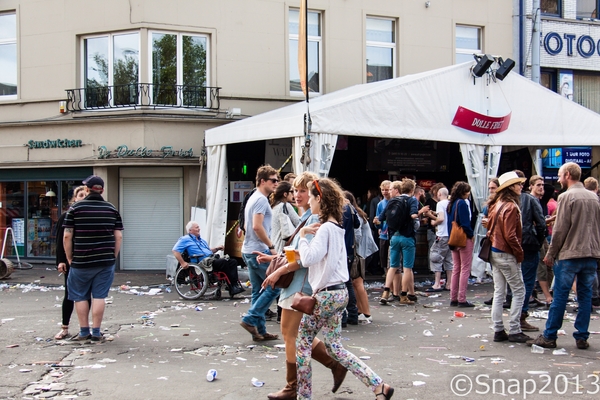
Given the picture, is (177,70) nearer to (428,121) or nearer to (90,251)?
(428,121)

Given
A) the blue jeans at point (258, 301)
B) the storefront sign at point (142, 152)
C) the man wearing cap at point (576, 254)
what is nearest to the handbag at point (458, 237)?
the man wearing cap at point (576, 254)

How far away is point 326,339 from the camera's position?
545 centimetres

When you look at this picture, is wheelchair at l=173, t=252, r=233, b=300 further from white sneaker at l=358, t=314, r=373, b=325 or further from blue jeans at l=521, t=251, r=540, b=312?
blue jeans at l=521, t=251, r=540, b=312

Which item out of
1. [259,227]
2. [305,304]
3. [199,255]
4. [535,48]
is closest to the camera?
[305,304]

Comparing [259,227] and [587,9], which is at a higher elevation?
[587,9]

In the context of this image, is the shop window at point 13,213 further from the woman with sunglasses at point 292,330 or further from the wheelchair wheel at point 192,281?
the woman with sunglasses at point 292,330

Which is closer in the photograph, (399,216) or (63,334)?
(63,334)

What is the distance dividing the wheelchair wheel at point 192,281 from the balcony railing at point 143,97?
18.7 feet

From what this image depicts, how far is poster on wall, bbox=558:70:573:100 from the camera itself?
66.5 ft

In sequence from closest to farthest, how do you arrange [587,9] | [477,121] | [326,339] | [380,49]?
[326,339]
[477,121]
[380,49]
[587,9]

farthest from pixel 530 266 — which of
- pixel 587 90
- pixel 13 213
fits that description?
pixel 587 90

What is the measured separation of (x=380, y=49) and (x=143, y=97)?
6405 mm

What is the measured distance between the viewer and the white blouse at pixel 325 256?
17.3ft

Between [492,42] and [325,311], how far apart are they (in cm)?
1608
